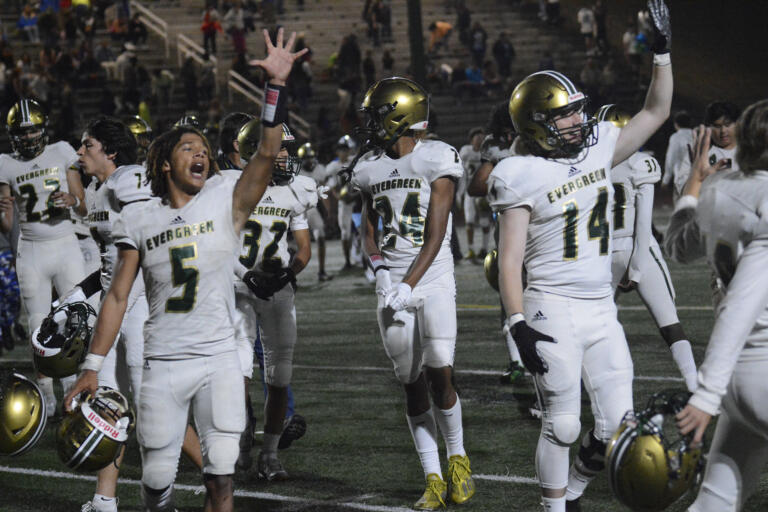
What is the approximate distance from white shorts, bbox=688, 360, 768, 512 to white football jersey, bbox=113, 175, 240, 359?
79.0 inches

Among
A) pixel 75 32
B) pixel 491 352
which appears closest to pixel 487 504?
pixel 491 352

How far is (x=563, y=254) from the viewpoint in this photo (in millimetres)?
4758

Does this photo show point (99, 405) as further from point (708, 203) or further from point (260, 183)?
point (708, 203)

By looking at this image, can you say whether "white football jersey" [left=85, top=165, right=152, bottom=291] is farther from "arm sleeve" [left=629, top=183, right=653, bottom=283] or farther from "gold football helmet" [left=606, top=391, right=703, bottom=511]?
"arm sleeve" [left=629, top=183, right=653, bottom=283]

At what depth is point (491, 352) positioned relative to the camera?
33.9 ft

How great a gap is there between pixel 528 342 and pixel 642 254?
296 centimetres

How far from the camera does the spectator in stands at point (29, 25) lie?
27.9m

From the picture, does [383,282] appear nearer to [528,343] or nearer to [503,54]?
[528,343]

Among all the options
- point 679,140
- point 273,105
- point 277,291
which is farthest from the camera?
point 679,140

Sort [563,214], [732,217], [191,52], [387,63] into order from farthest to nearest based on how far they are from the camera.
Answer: [387,63] → [191,52] → [563,214] → [732,217]

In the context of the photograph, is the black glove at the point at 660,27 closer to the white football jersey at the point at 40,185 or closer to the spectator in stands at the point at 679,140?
the white football jersey at the point at 40,185

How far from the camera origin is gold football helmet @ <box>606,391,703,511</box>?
367cm

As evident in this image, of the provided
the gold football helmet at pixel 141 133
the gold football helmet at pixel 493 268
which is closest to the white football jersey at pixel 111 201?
the gold football helmet at pixel 141 133

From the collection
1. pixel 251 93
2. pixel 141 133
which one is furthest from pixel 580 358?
pixel 251 93
